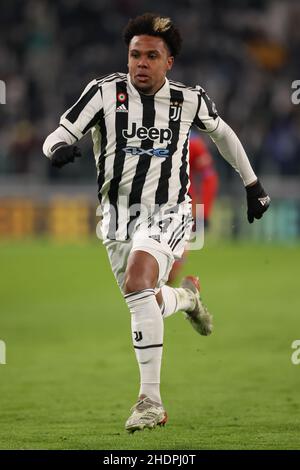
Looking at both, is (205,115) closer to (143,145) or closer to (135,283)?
(143,145)

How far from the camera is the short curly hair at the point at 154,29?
589 centimetres

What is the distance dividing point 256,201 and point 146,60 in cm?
110

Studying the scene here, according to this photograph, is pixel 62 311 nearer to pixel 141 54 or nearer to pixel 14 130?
pixel 141 54

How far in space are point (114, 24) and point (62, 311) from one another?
10.5 metres

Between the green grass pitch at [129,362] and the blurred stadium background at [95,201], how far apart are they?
0.03 metres

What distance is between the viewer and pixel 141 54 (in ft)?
19.2

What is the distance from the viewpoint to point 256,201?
21.0ft

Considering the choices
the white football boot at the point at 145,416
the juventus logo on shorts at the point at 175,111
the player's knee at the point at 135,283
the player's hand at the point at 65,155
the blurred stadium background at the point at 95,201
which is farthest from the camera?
the blurred stadium background at the point at 95,201

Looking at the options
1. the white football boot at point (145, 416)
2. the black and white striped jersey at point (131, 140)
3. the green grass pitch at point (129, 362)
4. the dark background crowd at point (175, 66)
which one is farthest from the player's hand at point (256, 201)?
the dark background crowd at point (175, 66)

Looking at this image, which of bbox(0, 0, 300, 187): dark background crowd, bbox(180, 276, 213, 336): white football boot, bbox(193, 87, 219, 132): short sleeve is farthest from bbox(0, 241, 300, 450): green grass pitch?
bbox(0, 0, 300, 187): dark background crowd

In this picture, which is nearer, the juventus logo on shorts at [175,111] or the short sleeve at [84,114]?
the short sleeve at [84,114]

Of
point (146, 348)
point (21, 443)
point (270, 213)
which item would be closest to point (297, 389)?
point (146, 348)

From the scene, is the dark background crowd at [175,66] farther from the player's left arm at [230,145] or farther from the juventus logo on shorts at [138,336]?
the juventus logo on shorts at [138,336]

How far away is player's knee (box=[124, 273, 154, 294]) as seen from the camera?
560cm
